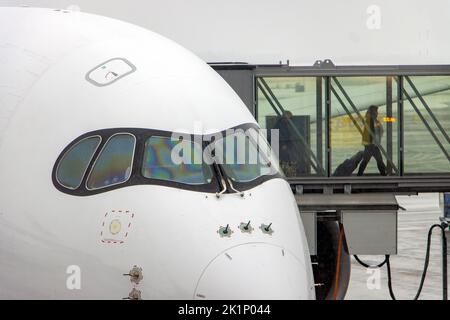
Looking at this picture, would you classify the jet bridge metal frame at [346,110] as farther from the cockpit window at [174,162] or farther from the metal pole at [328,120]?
the cockpit window at [174,162]

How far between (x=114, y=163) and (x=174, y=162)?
0.63 meters

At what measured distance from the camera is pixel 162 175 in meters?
11.4

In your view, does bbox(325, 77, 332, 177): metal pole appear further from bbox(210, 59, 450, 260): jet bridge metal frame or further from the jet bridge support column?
the jet bridge support column

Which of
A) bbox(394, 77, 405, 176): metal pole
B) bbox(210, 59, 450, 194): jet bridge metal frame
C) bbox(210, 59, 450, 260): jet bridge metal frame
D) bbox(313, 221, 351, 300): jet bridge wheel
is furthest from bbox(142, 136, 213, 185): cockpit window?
bbox(394, 77, 405, 176): metal pole

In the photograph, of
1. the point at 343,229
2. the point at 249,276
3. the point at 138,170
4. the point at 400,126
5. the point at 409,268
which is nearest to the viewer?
the point at 249,276

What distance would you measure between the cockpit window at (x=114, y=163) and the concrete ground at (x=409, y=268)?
16.3 metres

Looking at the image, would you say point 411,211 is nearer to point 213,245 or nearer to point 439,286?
point 439,286

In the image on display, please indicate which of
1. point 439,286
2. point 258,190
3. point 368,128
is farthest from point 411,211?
point 258,190

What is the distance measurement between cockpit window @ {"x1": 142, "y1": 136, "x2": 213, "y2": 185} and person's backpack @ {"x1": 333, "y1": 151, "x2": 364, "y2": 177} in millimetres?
12115

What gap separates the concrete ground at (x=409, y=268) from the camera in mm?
27969

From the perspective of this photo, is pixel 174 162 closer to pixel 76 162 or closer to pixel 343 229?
pixel 76 162

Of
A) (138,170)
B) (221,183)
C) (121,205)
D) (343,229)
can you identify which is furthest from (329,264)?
(121,205)

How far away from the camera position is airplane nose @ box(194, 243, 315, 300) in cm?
1058

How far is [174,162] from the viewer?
11.5 metres
